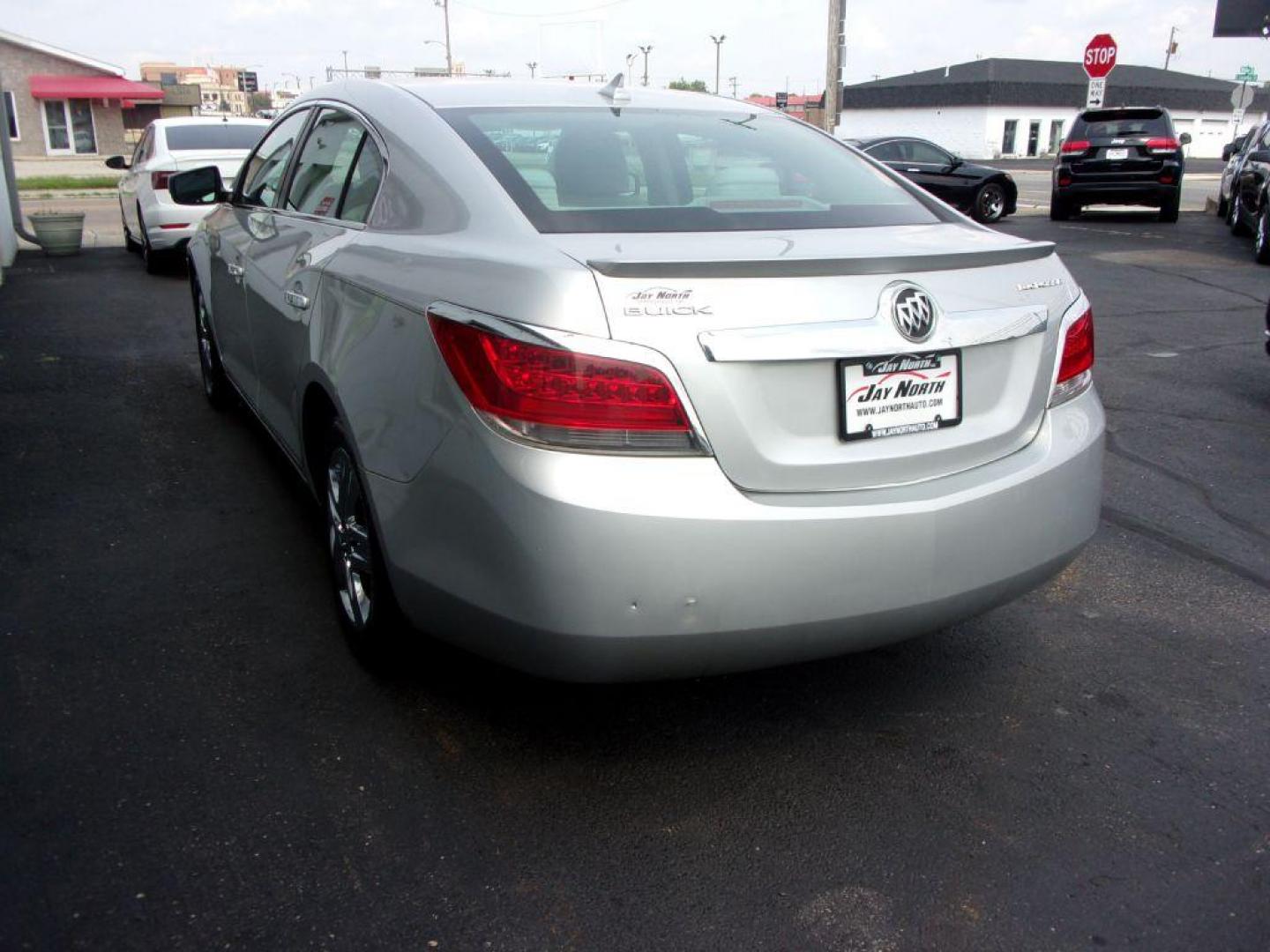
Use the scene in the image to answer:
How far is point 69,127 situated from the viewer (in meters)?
43.6

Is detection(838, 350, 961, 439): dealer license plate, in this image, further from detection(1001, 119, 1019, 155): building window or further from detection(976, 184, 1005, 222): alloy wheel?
detection(1001, 119, 1019, 155): building window

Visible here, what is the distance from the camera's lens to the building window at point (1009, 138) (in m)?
65.9

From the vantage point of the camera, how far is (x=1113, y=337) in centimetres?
866

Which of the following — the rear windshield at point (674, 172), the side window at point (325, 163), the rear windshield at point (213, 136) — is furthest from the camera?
the rear windshield at point (213, 136)

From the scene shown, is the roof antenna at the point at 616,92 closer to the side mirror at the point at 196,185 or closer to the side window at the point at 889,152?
the side mirror at the point at 196,185

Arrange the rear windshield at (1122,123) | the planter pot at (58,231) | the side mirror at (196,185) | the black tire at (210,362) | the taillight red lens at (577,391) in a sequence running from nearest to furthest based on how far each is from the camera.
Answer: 1. the taillight red lens at (577,391)
2. the side mirror at (196,185)
3. the black tire at (210,362)
4. the planter pot at (58,231)
5. the rear windshield at (1122,123)

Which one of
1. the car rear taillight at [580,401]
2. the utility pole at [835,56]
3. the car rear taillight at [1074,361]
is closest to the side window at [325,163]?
the car rear taillight at [580,401]

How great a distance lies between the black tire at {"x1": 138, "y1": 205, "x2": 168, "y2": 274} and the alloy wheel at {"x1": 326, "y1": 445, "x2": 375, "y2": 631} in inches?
373

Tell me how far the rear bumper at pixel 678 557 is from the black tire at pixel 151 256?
407 inches

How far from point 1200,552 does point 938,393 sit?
2.32 m

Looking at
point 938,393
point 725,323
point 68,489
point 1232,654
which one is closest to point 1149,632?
point 1232,654

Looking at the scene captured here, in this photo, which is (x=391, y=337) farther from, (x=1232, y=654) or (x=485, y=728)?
(x=1232, y=654)

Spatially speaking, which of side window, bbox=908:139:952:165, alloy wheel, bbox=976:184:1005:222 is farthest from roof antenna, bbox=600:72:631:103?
side window, bbox=908:139:952:165

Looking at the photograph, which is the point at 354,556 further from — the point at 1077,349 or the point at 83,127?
the point at 83,127
